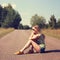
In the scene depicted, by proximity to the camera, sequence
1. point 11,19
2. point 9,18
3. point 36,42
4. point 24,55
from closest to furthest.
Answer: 1. point 24,55
2. point 36,42
3. point 11,19
4. point 9,18

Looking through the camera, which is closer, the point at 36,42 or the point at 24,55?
the point at 24,55

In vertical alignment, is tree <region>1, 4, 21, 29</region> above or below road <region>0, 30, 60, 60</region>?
above

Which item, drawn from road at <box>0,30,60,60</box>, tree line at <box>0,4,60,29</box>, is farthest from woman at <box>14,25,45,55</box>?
tree line at <box>0,4,60,29</box>

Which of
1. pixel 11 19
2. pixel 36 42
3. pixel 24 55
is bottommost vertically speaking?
pixel 24 55

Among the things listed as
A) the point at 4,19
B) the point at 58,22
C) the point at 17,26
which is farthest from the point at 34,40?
the point at 17,26

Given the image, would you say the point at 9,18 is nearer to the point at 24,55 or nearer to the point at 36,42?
the point at 36,42

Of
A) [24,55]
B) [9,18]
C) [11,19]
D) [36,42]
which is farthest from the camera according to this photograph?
[9,18]

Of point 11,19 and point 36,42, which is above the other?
point 11,19

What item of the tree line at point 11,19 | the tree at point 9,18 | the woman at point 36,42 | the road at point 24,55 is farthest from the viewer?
the tree at point 9,18

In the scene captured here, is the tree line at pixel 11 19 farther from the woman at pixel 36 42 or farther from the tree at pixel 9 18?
the woman at pixel 36 42

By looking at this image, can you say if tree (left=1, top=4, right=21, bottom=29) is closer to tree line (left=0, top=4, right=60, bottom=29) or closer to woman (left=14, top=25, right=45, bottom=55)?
tree line (left=0, top=4, right=60, bottom=29)

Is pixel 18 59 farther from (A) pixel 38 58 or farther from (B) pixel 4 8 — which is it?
(B) pixel 4 8

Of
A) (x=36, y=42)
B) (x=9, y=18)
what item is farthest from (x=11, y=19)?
(x=36, y=42)

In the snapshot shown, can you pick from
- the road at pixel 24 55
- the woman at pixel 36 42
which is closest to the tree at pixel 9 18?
the road at pixel 24 55
